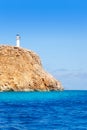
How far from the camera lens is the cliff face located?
489ft

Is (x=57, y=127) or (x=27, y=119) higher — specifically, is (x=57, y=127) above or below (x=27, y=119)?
below

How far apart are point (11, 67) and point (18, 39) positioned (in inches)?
398

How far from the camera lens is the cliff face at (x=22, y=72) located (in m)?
149

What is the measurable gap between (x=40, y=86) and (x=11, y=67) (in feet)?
39.1

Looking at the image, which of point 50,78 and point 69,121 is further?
point 50,78

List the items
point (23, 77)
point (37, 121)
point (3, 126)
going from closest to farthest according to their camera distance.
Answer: point (3, 126), point (37, 121), point (23, 77)

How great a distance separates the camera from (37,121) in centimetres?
3822

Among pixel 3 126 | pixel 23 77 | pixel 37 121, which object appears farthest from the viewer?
pixel 23 77

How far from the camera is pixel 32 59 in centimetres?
15912

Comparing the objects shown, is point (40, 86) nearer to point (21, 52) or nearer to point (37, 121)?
point (21, 52)

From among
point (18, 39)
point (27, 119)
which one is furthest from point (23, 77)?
point (27, 119)

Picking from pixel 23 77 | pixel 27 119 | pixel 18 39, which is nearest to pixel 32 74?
pixel 23 77

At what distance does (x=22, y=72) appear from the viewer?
154125 millimetres

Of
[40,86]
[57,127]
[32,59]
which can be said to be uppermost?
[32,59]
